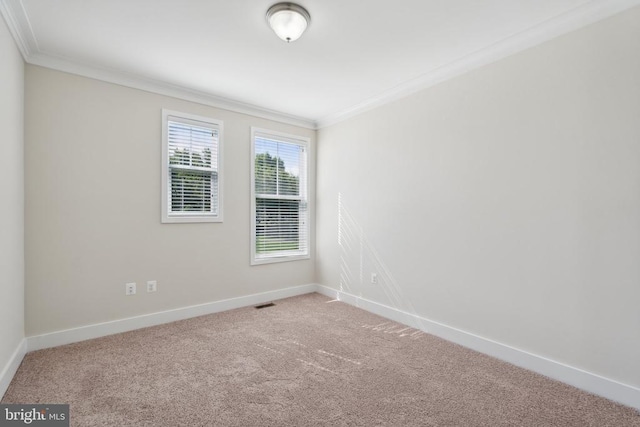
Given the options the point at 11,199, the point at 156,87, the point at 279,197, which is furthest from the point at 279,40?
the point at 11,199

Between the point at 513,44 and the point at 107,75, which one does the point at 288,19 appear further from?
the point at 107,75

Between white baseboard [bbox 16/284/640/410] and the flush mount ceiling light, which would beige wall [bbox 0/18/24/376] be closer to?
white baseboard [bbox 16/284/640/410]

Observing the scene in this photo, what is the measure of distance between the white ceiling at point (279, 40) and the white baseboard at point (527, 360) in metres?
2.48

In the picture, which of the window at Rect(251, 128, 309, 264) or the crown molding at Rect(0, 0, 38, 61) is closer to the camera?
the crown molding at Rect(0, 0, 38, 61)

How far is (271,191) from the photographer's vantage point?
A: 4383 mm

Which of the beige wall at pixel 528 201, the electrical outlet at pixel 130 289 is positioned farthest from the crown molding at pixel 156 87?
the electrical outlet at pixel 130 289

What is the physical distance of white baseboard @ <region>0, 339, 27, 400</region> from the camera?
6.75 feet

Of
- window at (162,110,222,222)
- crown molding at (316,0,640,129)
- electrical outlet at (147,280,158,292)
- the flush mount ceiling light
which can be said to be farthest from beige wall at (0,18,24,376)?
crown molding at (316,0,640,129)

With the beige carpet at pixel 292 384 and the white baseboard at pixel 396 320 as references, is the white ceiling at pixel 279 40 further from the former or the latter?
the beige carpet at pixel 292 384

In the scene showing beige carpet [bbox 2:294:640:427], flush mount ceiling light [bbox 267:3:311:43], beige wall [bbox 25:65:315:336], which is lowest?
beige carpet [bbox 2:294:640:427]

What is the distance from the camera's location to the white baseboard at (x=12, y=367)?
2057mm

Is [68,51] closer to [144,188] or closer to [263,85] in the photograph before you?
[144,188]

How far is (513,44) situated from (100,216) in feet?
13.3

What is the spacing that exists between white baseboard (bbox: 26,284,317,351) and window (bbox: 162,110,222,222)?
41.7 inches
